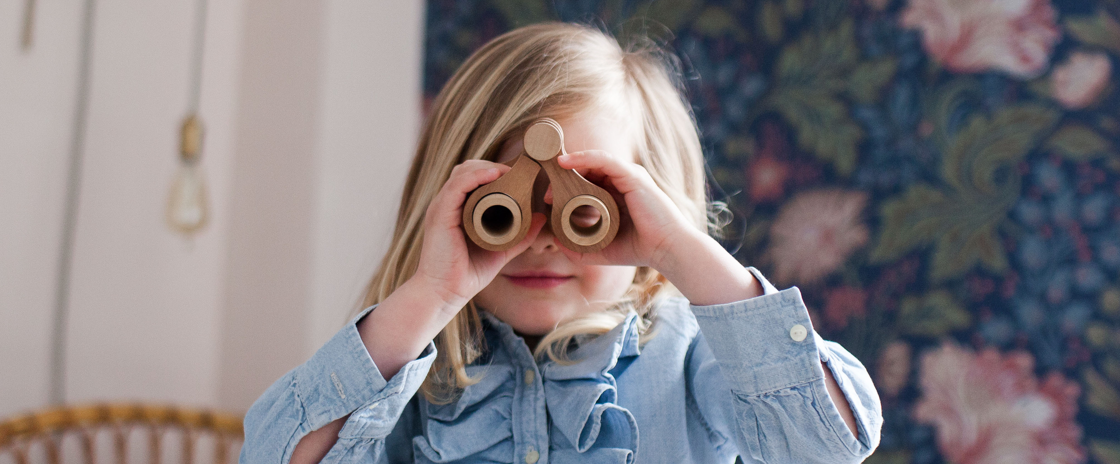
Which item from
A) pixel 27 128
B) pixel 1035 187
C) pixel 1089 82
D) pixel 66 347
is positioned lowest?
pixel 66 347

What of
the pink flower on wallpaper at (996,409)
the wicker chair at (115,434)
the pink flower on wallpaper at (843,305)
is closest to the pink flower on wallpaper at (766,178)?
the pink flower on wallpaper at (843,305)

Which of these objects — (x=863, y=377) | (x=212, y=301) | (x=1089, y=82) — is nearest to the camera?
(x=863, y=377)

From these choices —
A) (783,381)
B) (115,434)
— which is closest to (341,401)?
(783,381)

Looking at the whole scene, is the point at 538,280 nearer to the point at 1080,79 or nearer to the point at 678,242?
the point at 678,242

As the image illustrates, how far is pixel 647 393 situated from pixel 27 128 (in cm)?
96

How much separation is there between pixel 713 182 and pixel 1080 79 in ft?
1.65

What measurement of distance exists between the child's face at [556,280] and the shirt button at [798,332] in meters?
0.19

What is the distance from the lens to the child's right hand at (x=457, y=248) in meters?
0.59

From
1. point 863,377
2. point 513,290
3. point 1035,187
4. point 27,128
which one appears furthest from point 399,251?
point 1035,187

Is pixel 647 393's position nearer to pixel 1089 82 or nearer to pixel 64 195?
pixel 1089 82

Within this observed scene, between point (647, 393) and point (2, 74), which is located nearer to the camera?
point (647, 393)

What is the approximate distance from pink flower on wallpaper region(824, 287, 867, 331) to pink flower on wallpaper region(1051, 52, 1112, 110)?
0.36m

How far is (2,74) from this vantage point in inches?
39.0

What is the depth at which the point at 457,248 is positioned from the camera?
1.99 feet
